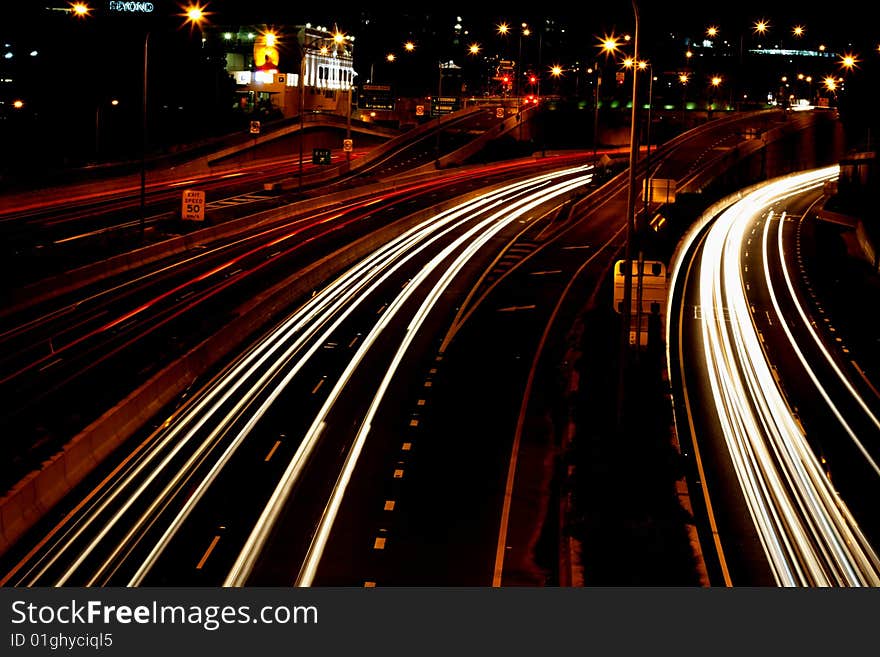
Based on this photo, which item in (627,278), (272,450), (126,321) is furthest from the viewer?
(126,321)

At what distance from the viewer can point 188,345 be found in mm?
28109

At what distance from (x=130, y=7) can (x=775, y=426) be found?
307 ft

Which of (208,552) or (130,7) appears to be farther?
(130,7)

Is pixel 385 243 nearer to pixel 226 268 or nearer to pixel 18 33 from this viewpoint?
pixel 226 268

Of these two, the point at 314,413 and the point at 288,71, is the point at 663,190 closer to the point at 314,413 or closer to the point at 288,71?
the point at 314,413

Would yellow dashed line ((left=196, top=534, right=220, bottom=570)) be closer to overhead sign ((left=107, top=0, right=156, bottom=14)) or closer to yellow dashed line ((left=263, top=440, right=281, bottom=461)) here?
yellow dashed line ((left=263, top=440, right=281, bottom=461))

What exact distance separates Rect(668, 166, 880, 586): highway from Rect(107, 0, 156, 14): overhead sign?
7429 cm

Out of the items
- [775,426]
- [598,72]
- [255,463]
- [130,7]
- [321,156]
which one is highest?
[130,7]

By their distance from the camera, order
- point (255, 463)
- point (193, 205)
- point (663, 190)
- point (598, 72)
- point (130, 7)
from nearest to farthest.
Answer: point (255, 463), point (663, 190), point (193, 205), point (598, 72), point (130, 7)

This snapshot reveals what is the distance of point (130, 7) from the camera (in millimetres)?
100125

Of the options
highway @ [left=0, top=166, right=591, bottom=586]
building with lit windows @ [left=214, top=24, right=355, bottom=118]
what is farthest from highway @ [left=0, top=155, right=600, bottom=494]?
building with lit windows @ [left=214, top=24, right=355, bottom=118]

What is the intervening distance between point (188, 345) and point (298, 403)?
4747mm

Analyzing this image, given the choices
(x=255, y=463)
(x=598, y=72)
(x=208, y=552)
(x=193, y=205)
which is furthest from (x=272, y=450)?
(x=598, y=72)
